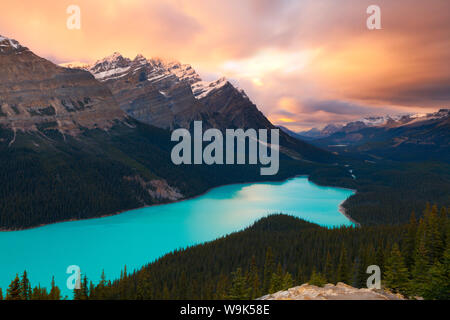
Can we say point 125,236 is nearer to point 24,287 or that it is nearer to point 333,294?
point 24,287

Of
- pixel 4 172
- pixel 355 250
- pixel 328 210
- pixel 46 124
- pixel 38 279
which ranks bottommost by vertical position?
pixel 38 279

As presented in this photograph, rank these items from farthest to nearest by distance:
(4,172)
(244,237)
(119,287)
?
(4,172), (244,237), (119,287)

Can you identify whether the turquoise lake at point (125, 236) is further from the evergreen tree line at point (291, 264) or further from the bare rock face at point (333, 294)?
the bare rock face at point (333, 294)

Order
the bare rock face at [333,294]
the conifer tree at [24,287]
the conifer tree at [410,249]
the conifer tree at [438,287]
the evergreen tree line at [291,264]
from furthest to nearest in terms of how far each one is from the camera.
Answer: the conifer tree at [410,249], the conifer tree at [24,287], the evergreen tree line at [291,264], the conifer tree at [438,287], the bare rock face at [333,294]

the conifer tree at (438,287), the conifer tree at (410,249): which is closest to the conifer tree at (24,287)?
the conifer tree at (438,287)
